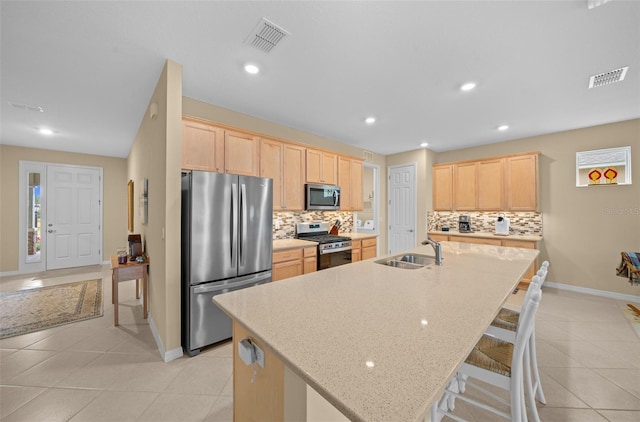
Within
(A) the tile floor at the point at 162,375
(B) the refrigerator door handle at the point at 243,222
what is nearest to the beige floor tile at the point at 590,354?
(A) the tile floor at the point at 162,375

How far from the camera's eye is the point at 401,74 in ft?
8.34

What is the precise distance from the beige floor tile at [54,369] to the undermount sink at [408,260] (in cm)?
280

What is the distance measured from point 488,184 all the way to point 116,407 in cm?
588

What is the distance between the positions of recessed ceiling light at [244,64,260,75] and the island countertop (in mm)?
1954

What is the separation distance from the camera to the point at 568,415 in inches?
68.8

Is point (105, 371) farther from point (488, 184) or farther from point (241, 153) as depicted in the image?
point (488, 184)

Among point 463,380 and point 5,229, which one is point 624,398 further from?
point 5,229

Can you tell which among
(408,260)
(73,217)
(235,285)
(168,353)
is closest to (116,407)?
(168,353)

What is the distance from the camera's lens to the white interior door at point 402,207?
5.66 m

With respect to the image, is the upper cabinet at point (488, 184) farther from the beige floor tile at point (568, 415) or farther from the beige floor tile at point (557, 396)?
the beige floor tile at point (568, 415)

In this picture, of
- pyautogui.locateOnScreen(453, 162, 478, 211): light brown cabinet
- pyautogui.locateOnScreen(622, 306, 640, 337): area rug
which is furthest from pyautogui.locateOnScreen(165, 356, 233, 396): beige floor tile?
pyautogui.locateOnScreen(453, 162, 478, 211): light brown cabinet

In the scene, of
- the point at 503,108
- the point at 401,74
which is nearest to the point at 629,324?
the point at 503,108

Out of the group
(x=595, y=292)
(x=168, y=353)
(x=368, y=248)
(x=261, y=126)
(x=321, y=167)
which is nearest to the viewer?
(x=168, y=353)

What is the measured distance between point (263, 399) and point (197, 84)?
9.45ft
